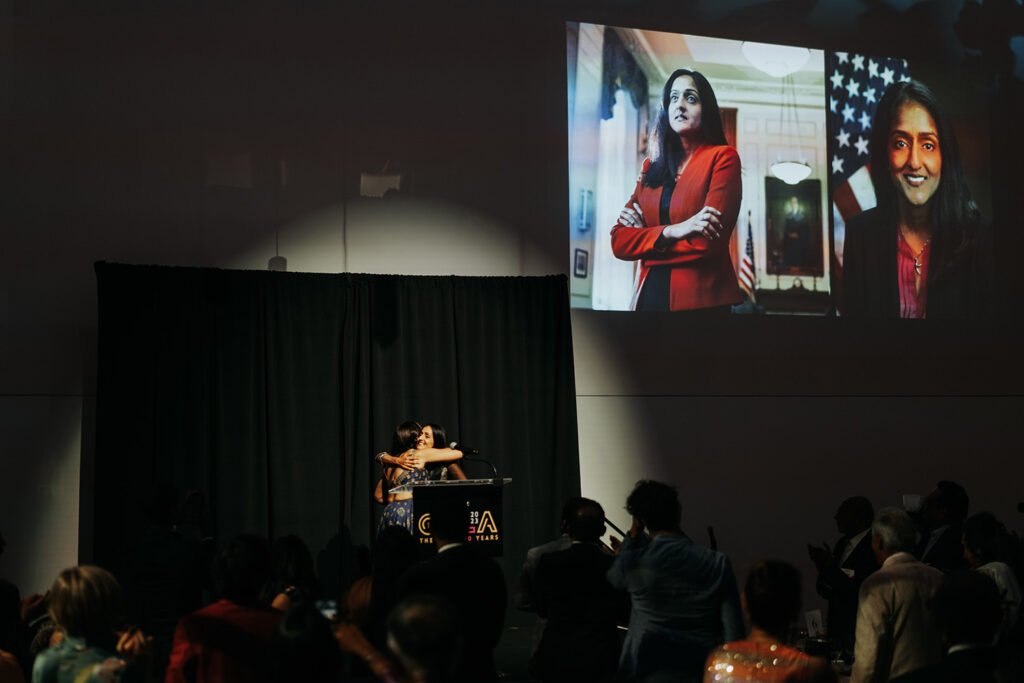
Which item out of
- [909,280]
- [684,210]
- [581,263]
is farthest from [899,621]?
[909,280]

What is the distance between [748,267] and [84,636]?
632cm

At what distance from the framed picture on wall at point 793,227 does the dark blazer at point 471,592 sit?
5474mm

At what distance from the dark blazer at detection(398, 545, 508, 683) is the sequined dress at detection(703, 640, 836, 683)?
2.33 ft

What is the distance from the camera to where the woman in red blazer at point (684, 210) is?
26.3ft

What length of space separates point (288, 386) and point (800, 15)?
466 cm

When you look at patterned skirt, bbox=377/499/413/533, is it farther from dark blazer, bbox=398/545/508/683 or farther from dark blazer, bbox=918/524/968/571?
dark blazer, bbox=398/545/508/683

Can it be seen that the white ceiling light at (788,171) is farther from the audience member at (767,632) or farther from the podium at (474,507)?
the audience member at (767,632)

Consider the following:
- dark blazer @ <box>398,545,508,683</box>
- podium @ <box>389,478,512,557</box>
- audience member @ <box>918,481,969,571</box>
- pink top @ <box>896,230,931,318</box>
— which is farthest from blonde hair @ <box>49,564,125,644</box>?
pink top @ <box>896,230,931,318</box>

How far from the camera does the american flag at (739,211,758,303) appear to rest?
8.22 m

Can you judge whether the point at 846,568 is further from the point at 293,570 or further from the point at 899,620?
the point at 293,570

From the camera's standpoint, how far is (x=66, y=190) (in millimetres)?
7082

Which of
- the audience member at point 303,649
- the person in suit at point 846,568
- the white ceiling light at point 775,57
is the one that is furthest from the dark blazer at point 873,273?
the audience member at point 303,649

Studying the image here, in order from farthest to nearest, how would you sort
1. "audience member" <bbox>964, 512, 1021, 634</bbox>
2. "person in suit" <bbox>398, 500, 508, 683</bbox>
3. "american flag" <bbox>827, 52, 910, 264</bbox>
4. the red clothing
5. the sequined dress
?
"american flag" <bbox>827, 52, 910, 264</bbox> < "audience member" <bbox>964, 512, 1021, 634</bbox> < "person in suit" <bbox>398, 500, 508, 683</bbox> < the red clothing < the sequined dress

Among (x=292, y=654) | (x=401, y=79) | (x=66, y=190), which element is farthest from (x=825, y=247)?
(x=292, y=654)
